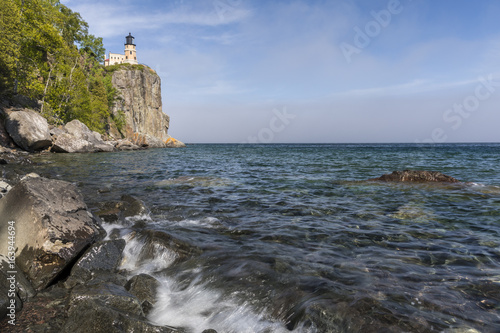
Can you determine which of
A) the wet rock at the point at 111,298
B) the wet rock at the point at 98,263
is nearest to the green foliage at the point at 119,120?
the wet rock at the point at 98,263

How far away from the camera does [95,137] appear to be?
49375 mm

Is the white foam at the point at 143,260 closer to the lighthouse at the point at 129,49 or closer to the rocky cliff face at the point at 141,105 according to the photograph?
the rocky cliff face at the point at 141,105

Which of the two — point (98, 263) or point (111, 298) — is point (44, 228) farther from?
point (111, 298)

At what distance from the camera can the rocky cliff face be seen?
A: 89.7 meters

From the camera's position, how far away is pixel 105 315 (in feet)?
11.9

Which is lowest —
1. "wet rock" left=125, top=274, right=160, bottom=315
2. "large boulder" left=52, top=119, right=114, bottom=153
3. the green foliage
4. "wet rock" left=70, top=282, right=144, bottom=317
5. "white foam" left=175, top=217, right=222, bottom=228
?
"wet rock" left=125, top=274, right=160, bottom=315

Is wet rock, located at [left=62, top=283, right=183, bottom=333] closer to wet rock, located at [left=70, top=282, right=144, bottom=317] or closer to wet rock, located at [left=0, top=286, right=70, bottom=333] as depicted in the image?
wet rock, located at [left=70, top=282, right=144, bottom=317]

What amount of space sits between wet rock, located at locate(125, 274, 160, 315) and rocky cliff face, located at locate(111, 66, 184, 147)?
84646 mm

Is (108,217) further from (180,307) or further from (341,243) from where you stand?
(341,243)

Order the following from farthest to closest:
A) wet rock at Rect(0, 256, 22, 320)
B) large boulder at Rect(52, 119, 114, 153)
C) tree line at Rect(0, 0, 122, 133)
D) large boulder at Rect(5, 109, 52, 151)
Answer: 1. large boulder at Rect(52, 119, 114, 153)
2. tree line at Rect(0, 0, 122, 133)
3. large boulder at Rect(5, 109, 52, 151)
4. wet rock at Rect(0, 256, 22, 320)

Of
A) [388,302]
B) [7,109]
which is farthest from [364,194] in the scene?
[7,109]

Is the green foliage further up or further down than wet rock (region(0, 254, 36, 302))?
further up

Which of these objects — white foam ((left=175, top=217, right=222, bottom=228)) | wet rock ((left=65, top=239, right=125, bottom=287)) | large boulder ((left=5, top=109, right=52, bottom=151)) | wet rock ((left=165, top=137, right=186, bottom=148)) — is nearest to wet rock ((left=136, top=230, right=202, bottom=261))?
wet rock ((left=65, top=239, right=125, bottom=287))

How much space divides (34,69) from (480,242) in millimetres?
53535
